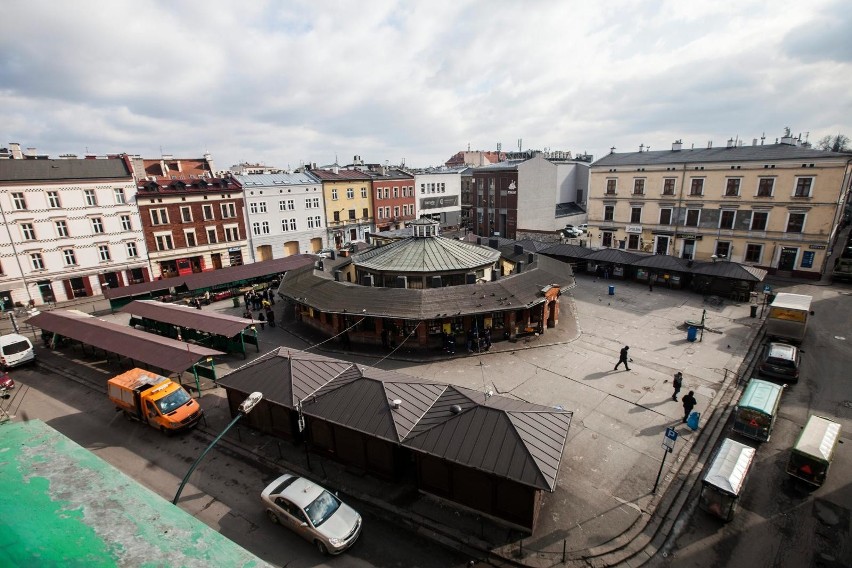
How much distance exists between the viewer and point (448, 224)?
76.8m

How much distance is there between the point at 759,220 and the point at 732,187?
4.30 meters

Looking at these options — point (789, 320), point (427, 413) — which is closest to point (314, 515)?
point (427, 413)

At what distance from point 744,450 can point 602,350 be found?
1170cm

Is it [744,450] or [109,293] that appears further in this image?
[109,293]

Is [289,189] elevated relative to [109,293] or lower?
elevated

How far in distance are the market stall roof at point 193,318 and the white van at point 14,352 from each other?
624 centimetres

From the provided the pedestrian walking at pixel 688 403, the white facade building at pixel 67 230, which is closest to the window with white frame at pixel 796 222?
the pedestrian walking at pixel 688 403

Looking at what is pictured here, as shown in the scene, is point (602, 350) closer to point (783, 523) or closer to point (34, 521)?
point (783, 523)

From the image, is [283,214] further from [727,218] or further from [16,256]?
[727,218]

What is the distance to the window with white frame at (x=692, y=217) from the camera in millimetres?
44812

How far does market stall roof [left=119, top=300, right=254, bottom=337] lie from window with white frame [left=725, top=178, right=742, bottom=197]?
48306mm

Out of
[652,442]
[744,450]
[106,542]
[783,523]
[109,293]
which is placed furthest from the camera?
Answer: [109,293]

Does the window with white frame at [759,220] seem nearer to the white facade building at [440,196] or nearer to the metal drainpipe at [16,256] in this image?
the white facade building at [440,196]

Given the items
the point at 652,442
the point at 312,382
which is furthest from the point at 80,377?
the point at 652,442
